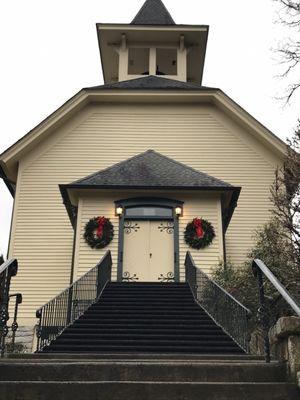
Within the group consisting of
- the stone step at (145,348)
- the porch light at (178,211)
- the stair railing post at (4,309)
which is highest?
the porch light at (178,211)

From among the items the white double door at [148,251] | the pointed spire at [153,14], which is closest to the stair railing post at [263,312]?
the white double door at [148,251]

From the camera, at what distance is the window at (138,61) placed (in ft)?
77.5

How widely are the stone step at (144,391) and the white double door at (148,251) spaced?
9302 millimetres

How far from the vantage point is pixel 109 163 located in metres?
18.0

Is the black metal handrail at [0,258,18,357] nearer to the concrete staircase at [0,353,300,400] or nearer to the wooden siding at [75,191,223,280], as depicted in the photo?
the concrete staircase at [0,353,300,400]

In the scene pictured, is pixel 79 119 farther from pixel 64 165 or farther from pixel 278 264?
pixel 278 264

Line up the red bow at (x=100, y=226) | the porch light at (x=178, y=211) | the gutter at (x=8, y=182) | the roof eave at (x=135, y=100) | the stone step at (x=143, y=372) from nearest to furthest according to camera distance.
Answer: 1. the stone step at (x=143, y=372)
2. the red bow at (x=100, y=226)
3. the porch light at (x=178, y=211)
4. the roof eave at (x=135, y=100)
5. the gutter at (x=8, y=182)

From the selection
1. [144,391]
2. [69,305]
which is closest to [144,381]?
[144,391]

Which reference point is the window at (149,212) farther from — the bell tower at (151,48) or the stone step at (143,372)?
the stone step at (143,372)

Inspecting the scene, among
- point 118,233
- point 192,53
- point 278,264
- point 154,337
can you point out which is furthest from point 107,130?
point 154,337

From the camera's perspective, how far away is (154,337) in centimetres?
895

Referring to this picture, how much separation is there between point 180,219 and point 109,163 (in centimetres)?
466

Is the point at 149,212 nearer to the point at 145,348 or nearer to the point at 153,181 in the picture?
the point at 153,181

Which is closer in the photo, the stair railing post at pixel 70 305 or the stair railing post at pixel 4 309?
the stair railing post at pixel 4 309
